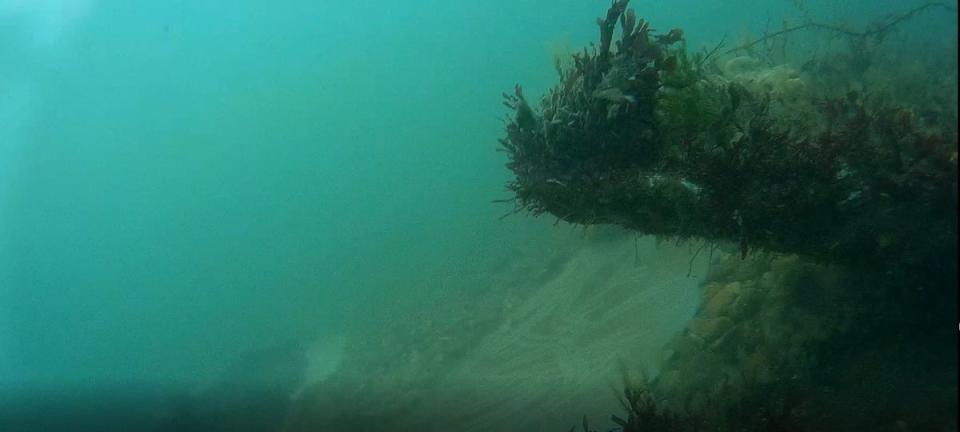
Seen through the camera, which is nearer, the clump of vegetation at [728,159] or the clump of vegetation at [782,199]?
the clump of vegetation at [782,199]

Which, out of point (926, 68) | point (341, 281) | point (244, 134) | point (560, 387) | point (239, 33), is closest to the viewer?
point (926, 68)

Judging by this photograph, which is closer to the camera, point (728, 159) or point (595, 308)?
point (728, 159)

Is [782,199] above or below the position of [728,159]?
below

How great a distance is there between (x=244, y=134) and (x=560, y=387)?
87.7 metres

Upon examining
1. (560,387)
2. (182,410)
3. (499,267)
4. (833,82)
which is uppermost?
(499,267)

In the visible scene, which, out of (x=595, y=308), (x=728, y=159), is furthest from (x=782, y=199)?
(x=595, y=308)

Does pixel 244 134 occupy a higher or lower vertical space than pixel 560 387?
higher

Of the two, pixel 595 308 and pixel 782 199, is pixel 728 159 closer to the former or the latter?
pixel 782 199

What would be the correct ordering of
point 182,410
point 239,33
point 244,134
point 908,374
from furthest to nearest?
point 239,33 → point 244,134 → point 182,410 → point 908,374

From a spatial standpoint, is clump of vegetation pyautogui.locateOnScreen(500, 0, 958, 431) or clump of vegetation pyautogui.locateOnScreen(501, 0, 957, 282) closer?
clump of vegetation pyautogui.locateOnScreen(500, 0, 958, 431)

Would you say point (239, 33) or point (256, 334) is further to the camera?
point (239, 33)

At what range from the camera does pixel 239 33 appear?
93688 millimetres

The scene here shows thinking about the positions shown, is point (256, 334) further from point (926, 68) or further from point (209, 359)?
point (926, 68)

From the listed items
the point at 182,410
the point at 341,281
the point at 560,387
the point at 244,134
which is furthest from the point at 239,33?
the point at 560,387
